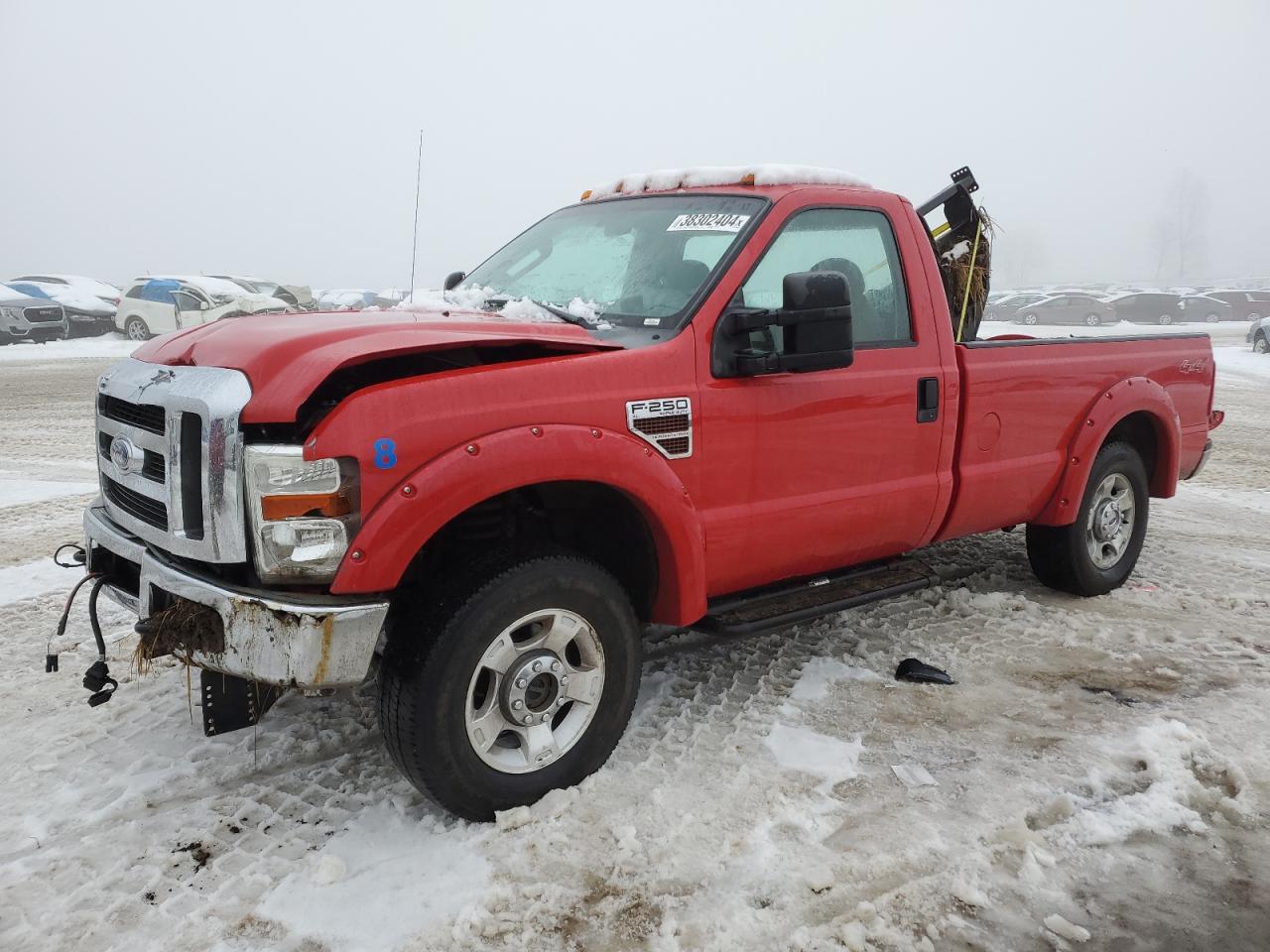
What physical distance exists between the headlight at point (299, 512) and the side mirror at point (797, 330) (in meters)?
1.32

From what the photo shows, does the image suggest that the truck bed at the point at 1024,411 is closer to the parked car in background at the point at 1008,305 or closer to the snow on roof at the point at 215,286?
the snow on roof at the point at 215,286

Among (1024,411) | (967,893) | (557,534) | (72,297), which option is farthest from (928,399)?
(72,297)

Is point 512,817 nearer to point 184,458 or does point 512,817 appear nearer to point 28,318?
point 184,458

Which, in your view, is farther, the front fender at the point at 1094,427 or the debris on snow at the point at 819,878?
the front fender at the point at 1094,427

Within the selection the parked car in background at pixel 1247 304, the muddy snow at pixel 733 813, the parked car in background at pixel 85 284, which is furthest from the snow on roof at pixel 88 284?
the parked car in background at pixel 1247 304

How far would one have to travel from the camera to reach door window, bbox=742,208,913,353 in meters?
3.54

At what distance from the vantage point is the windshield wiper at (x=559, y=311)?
11.3ft

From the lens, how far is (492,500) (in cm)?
299

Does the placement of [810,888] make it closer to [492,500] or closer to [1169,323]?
[492,500]

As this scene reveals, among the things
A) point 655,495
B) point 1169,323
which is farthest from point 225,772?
point 1169,323

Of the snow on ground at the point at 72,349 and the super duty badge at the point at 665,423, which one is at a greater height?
the super duty badge at the point at 665,423

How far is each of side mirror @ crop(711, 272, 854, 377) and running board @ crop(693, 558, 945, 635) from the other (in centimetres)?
87

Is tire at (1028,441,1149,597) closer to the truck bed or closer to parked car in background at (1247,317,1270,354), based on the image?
the truck bed

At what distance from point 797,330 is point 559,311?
0.92 meters
